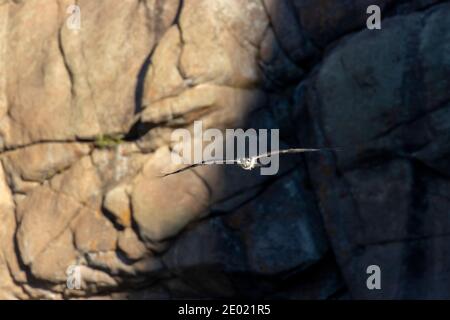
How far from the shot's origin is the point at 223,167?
10094 millimetres

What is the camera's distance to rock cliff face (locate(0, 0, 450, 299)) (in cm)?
902

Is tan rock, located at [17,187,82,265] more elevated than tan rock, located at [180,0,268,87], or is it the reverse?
tan rock, located at [180,0,268,87]

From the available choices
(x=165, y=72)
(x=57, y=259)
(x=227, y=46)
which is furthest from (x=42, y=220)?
(x=227, y=46)

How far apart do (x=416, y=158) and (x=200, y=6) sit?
3238 millimetres

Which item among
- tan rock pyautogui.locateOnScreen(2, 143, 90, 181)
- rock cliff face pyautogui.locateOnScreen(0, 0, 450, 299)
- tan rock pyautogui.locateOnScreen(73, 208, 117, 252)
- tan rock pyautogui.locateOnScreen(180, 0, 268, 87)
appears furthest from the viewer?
tan rock pyautogui.locateOnScreen(2, 143, 90, 181)

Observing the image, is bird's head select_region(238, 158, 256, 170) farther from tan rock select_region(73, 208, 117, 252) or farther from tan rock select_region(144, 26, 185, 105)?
tan rock select_region(73, 208, 117, 252)

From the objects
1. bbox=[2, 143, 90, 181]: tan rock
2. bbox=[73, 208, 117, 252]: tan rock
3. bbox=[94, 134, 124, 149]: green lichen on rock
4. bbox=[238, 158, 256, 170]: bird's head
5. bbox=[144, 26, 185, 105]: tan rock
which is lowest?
bbox=[73, 208, 117, 252]: tan rock

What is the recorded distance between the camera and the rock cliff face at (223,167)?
9.02m

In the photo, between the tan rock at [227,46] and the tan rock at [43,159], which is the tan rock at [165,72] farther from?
the tan rock at [43,159]

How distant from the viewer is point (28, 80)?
1172 cm

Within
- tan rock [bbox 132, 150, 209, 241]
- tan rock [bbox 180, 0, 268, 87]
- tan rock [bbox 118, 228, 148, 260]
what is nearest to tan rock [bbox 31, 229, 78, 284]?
tan rock [bbox 118, 228, 148, 260]

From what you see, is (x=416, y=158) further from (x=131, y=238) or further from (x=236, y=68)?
(x=131, y=238)

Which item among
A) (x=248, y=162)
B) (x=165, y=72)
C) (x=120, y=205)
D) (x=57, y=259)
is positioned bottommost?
(x=57, y=259)

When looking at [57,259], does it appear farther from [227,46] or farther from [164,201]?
[227,46]
